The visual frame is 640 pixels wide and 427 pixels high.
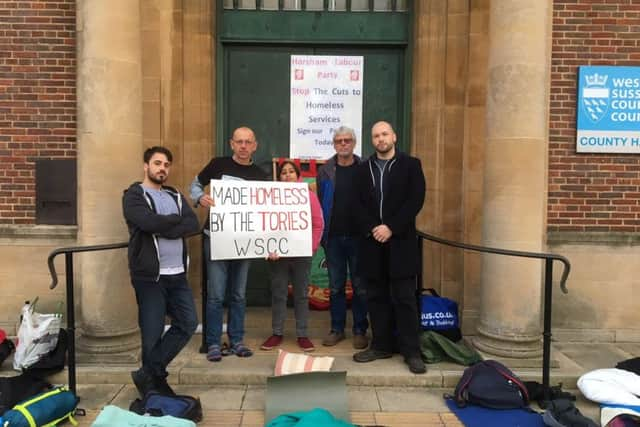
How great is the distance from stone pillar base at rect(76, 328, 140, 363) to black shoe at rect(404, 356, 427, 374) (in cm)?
245

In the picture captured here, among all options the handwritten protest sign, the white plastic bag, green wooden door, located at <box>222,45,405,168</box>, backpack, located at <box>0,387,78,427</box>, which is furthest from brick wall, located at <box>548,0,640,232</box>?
the white plastic bag

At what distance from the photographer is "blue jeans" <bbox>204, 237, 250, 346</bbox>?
16.2ft

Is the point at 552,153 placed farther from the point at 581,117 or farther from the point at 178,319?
the point at 178,319

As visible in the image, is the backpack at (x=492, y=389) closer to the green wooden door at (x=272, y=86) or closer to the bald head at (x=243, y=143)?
the bald head at (x=243, y=143)

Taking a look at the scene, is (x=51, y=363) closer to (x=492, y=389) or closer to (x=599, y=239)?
(x=492, y=389)

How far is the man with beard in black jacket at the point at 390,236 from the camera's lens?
15.6 feet

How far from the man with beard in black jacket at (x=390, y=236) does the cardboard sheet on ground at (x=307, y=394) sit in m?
0.77

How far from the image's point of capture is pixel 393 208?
482 centimetres

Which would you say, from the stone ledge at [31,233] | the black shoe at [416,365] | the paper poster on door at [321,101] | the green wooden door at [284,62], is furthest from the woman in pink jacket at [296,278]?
the stone ledge at [31,233]

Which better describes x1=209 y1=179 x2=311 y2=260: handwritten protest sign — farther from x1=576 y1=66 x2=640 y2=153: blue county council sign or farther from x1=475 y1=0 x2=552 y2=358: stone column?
x1=576 y1=66 x2=640 y2=153: blue county council sign

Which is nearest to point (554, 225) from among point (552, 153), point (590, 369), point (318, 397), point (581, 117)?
point (552, 153)

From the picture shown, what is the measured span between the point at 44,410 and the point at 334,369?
Result: 2236mm

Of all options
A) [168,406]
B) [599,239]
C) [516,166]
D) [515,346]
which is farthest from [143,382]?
[599,239]

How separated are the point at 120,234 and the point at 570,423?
4.04 meters
